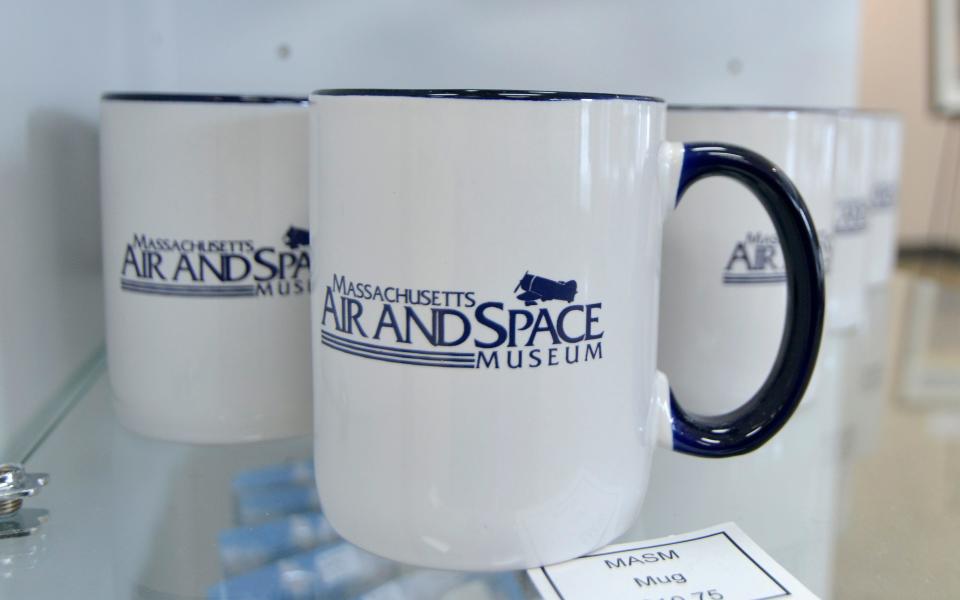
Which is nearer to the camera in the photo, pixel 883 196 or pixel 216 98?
pixel 216 98

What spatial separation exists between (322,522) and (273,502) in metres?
0.03

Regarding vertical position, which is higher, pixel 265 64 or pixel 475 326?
pixel 265 64

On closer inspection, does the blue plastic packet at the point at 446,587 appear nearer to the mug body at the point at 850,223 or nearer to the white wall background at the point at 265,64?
the white wall background at the point at 265,64

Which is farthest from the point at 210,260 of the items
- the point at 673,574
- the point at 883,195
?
the point at 883,195

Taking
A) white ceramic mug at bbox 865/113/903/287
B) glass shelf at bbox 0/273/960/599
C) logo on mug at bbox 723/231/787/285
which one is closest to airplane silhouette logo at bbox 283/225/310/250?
glass shelf at bbox 0/273/960/599

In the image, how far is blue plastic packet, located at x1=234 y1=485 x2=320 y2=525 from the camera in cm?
42

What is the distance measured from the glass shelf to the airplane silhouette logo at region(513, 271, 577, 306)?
0.11 meters

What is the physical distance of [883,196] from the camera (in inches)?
34.4

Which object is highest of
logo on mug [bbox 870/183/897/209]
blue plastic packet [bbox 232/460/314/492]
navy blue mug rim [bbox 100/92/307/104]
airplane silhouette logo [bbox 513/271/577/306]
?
navy blue mug rim [bbox 100/92/307/104]

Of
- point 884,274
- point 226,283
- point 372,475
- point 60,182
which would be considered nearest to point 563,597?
point 372,475

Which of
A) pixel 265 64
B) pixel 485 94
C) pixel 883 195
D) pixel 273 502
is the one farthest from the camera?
pixel 883 195

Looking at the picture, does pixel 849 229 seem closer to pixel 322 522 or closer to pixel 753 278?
pixel 753 278

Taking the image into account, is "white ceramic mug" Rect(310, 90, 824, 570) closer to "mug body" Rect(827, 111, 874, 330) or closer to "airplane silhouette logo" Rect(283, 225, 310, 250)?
"airplane silhouette logo" Rect(283, 225, 310, 250)

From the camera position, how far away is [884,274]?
0.94 metres
